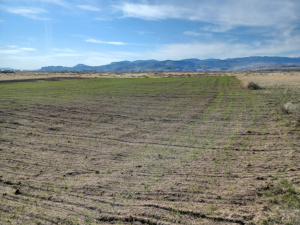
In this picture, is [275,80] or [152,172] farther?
[275,80]

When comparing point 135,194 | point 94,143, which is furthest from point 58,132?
point 135,194

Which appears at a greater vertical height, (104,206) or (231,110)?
(231,110)

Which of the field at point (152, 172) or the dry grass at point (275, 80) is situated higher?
the dry grass at point (275, 80)

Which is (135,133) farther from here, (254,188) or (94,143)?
(254,188)

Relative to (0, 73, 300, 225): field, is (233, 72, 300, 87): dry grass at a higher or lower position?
higher

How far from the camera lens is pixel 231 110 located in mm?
17297

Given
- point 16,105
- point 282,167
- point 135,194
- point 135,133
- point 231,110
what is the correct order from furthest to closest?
1. point 16,105
2. point 231,110
3. point 135,133
4. point 282,167
5. point 135,194

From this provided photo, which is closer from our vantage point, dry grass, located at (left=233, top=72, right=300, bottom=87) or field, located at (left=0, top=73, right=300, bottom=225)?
field, located at (left=0, top=73, right=300, bottom=225)

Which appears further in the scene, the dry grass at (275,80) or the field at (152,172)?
the dry grass at (275,80)

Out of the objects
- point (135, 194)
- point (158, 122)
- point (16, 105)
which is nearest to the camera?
point (135, 194)

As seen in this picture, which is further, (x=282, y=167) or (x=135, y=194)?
(x=282, y=167)

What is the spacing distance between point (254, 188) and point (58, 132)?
10.1 m

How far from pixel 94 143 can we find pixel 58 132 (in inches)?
123

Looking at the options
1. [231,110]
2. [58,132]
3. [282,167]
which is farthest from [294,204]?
[231,110]
